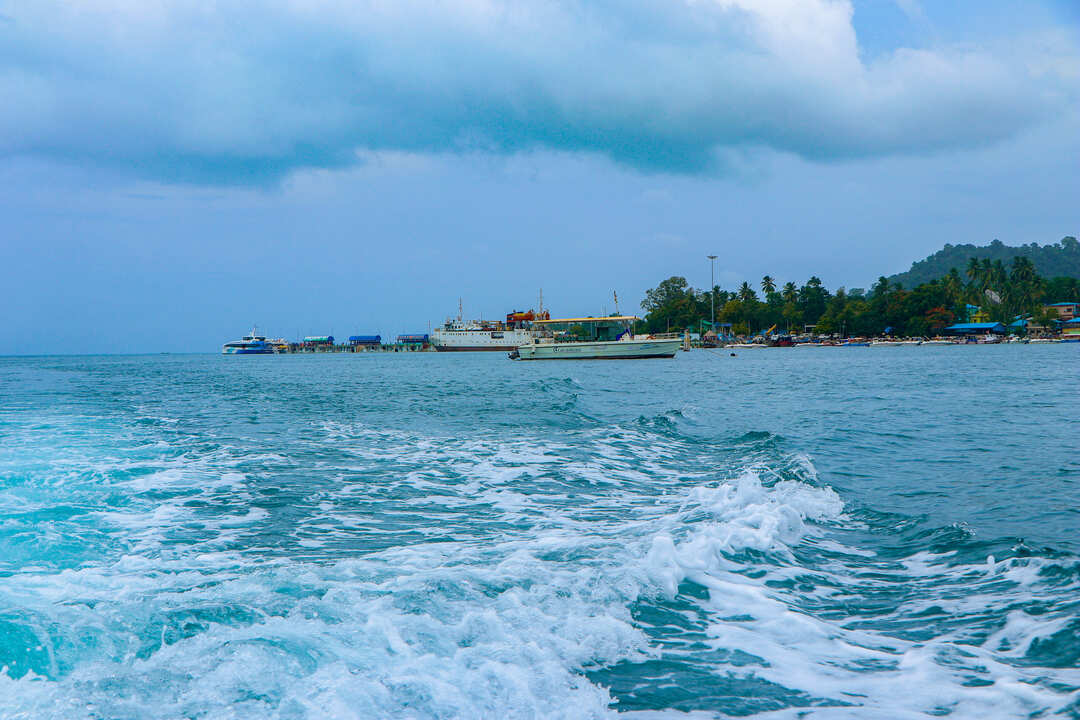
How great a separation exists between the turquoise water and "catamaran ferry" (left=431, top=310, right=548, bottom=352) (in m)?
87.2

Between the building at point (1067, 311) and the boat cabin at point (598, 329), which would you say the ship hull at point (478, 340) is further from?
the building at point (1067, 311)

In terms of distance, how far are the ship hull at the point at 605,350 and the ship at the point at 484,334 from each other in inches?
1187

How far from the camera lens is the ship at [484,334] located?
101500mm

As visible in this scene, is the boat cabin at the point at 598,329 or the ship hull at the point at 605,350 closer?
the ship hull at the point at 605,350

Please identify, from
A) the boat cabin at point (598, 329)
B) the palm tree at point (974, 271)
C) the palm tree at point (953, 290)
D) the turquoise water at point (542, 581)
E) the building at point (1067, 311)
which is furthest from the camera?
the palm tree at point (974, 271)

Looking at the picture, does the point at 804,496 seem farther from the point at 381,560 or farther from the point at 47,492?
the point at 47,492

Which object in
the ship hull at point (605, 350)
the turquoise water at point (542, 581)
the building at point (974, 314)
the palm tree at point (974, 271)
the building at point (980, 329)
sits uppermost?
the palm tree at point (974, 271)

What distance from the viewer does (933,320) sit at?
342 ft

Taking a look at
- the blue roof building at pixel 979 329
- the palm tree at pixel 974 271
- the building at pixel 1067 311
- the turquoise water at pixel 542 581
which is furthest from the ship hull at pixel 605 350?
the building at pixel 1067 311

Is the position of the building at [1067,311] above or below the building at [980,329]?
above

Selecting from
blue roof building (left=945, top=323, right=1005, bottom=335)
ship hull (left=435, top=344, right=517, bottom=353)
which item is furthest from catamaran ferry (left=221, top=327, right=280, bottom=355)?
blue roof building (left=945, top=323, right=1005, bottom=335)

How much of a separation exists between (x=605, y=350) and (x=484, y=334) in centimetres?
4685

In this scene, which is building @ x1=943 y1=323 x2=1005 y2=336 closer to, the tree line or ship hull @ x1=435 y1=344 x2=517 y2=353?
the tree line

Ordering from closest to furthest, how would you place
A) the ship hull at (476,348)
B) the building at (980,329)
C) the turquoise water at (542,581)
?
the turquoise water at (542,581)
the building at (980,329)
the ship hull at (476,348)
